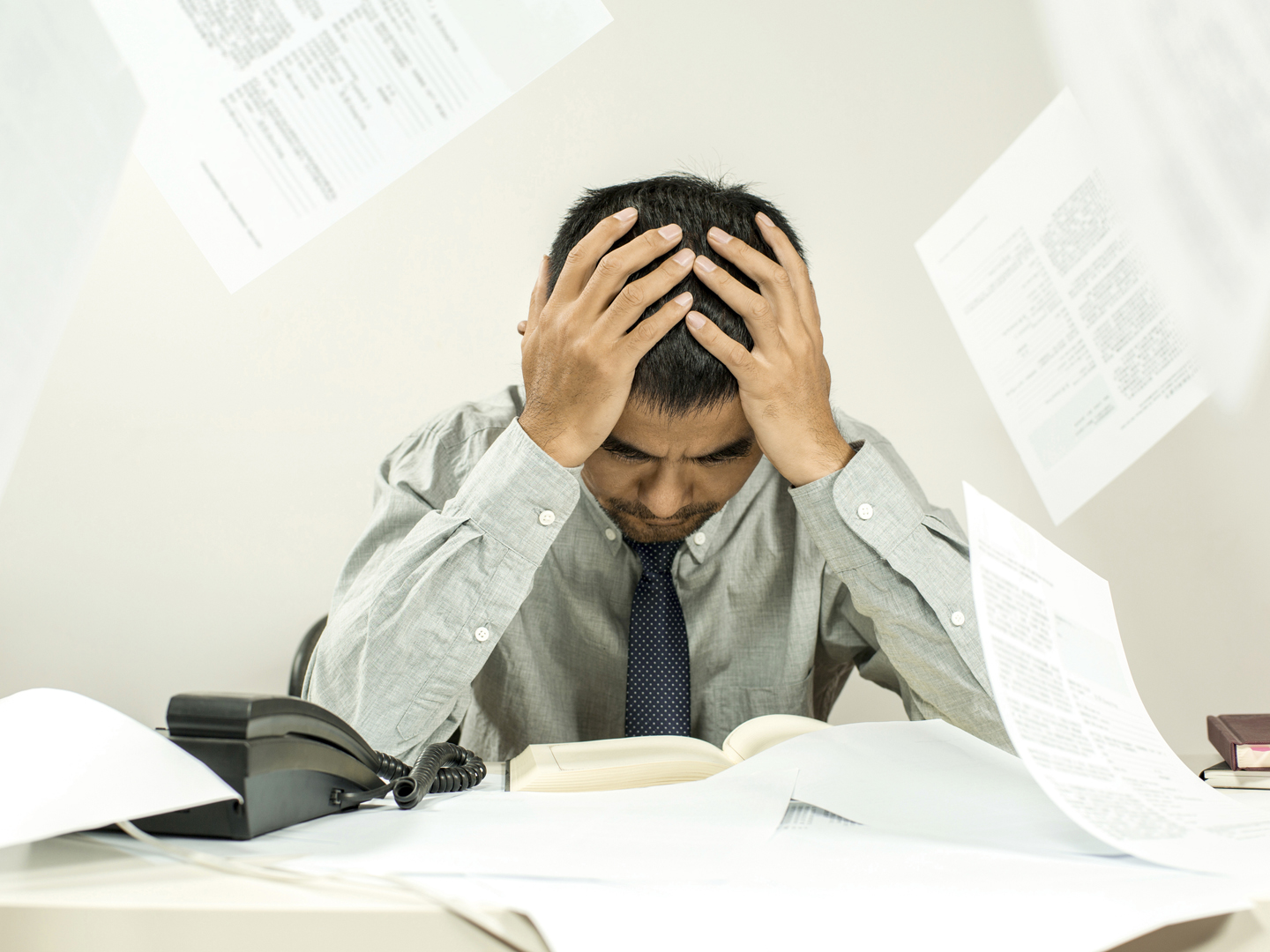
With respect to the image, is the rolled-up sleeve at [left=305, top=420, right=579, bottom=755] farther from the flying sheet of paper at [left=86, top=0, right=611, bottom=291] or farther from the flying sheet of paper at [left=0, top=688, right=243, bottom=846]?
the flying sheet of paper at [left=86, top=0, right=611, bottom=291]

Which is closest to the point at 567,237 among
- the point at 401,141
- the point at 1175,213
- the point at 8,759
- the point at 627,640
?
the point at 627,640

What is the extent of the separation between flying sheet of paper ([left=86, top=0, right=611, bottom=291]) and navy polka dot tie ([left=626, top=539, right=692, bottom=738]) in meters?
0.81

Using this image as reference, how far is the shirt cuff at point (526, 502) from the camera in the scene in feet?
2.65

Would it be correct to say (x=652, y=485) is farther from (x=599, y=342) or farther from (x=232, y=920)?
(x=232, y=920)

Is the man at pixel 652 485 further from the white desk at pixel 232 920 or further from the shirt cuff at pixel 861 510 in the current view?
the white desk at pixel 232 920

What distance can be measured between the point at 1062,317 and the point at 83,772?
1.45 meters

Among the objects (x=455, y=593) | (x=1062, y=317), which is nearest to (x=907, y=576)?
(x=455, y=593)

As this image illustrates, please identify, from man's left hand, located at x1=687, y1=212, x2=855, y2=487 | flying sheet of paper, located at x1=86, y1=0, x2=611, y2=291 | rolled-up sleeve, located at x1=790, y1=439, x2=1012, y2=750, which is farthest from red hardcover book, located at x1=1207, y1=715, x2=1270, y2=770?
flying sheet of paper, located at x1=86, y1=0, x2=611, y2=291

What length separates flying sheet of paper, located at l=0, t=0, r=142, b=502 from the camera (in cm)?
47

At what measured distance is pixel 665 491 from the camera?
0.90m

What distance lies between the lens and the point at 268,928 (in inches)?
13.0

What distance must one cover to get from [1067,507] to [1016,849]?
1353 mm

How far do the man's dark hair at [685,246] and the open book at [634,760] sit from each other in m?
0.32

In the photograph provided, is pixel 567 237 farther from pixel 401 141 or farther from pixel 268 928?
pixel 268 928
